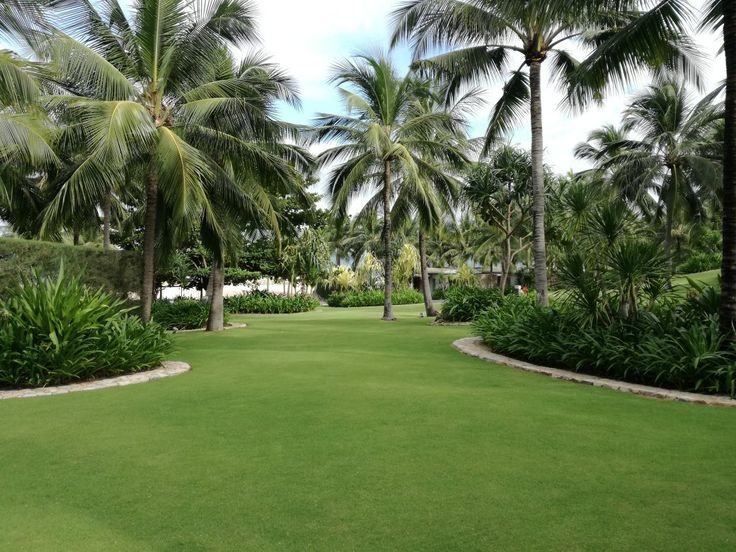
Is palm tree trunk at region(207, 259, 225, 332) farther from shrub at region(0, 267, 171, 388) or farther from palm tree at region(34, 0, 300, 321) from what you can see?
shrub at region(0, 267, 171, 388)

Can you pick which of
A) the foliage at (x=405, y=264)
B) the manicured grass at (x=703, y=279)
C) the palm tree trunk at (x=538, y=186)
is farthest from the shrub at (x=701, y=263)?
the palm tree trunk at (x=538, y=186)

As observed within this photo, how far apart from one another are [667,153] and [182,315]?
21.0m

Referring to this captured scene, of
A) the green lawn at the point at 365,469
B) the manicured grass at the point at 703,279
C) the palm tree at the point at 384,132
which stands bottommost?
the green lawn at the point at 365,469

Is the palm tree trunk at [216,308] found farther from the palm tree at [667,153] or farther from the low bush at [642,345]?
the palm tree at [667,153]

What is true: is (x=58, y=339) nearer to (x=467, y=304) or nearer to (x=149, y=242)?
(x=149, y=242)

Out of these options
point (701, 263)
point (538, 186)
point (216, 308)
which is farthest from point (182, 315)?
point (701, 263)

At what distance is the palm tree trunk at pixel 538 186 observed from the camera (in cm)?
1221

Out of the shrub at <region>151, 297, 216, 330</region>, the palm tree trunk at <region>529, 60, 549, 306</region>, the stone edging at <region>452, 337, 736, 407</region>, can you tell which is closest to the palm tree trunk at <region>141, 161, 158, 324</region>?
the shrub at <region>151, 297, 216, 330</region>

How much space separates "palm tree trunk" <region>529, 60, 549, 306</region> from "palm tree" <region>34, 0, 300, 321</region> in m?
5.93

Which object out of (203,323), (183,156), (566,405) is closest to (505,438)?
(566,405)

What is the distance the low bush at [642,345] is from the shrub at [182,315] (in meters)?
11.4

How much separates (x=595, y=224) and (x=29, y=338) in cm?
916

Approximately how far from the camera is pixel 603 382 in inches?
291

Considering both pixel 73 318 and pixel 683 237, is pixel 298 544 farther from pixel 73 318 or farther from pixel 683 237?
pixel 683 237
